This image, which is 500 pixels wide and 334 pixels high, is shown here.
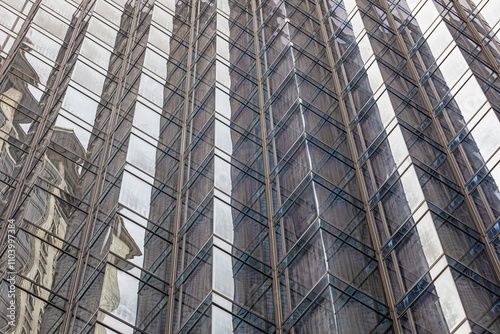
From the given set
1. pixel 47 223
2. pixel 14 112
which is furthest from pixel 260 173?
pixel 14 112

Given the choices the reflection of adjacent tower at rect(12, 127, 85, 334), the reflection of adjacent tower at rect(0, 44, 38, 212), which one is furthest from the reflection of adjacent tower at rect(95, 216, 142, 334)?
the reflection of adjacent tower at rect(0, 44, 38, 212)

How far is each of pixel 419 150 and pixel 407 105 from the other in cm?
320

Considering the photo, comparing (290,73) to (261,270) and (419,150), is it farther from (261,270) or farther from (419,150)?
(261,270)

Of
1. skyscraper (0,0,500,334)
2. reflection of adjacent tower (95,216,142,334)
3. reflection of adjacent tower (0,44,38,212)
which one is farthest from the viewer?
reflection of adjacent tower (0,44,38,212)

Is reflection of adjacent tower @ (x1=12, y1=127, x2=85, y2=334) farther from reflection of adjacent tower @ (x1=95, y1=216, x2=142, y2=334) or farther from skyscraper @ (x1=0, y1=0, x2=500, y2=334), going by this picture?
reflection of adjacent tower @ (x1=95, y1=216, x2=142, y2=334)

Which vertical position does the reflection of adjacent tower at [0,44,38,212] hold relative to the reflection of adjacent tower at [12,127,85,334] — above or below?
above

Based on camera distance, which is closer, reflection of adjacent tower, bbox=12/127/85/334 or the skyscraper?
reflection of adjacent tower, bbox=12/127/85/334

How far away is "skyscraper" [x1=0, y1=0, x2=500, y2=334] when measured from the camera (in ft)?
82.0

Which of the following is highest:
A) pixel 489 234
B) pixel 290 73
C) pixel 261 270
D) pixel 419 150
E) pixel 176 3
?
pixel 176 3

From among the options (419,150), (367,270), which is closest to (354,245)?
(367,270)

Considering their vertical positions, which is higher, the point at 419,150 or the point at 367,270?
the point at 419,150

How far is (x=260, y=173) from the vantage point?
3155 cm

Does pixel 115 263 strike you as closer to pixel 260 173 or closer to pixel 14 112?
pixel 260 173

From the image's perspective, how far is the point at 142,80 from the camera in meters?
37.0
